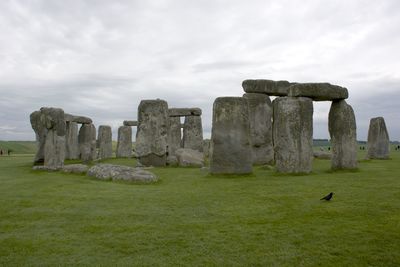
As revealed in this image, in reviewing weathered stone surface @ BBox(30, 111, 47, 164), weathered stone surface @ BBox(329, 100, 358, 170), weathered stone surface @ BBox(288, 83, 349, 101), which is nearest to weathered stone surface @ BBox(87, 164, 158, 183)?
weathered stone surface @ BBox(30, 111, 47, 164)

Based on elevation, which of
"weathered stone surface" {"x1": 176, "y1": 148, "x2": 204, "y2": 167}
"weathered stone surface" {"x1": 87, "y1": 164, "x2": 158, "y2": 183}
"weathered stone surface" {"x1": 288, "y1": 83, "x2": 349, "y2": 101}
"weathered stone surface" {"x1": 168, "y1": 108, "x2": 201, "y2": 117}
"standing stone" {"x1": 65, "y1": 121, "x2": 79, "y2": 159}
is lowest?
"weathered stone surface" {"x1": 87, "y1": 164, "x2": 158, "y2": 183}

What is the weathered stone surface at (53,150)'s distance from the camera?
16734mm

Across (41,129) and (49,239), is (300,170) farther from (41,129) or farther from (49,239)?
(41,129)

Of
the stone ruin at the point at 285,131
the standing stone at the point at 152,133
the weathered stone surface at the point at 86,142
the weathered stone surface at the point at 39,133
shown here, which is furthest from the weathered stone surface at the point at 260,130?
the weathered stone surface at the point at 86,142

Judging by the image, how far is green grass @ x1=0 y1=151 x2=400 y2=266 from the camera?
5633 millimetres

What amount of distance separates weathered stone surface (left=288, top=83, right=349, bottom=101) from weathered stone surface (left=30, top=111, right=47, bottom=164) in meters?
11.8

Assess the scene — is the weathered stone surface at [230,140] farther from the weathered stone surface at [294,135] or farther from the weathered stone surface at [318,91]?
the weathered stone surface at [318,91]

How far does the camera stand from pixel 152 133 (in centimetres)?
1994

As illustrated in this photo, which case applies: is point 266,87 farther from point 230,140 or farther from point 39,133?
point 39,133

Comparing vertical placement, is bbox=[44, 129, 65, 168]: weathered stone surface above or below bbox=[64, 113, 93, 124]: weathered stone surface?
below

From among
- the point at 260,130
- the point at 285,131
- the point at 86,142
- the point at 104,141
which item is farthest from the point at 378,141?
the point at 104,141

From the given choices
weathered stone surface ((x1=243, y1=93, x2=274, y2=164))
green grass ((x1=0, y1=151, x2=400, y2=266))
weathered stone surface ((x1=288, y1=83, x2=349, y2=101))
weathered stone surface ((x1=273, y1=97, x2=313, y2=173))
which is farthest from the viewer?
weathered stone surface ((x1=243, y1=93, x2=274, y2=164))

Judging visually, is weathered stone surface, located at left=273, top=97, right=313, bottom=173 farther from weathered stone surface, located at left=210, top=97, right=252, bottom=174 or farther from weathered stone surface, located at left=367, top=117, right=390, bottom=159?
weathered stone surface, located at left=367, top=117, right=390, bottom=159

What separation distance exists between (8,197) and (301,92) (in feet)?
33.1
